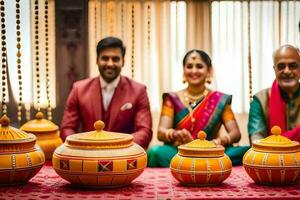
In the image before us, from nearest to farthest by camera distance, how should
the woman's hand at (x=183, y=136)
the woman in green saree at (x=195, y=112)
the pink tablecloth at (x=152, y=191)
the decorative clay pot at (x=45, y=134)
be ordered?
the pink tablecloth at (x=152, y=191) < the decorative clay pot at (x=45, y=134) < the woman's hand at (x=183, y=136) < the woman in green saree at (x=195, y=112)

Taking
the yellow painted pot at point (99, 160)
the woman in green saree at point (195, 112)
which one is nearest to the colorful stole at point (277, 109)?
the woman in green saree at point (195, 112)

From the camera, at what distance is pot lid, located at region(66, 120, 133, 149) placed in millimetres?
2145

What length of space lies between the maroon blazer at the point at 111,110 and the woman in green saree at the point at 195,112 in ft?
0.42

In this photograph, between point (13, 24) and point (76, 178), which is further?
point (13, 24)

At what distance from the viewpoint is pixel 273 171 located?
7.04 ft

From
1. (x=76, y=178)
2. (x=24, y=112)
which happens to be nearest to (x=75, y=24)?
(x=24, y=112)

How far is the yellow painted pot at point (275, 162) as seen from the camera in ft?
7.06

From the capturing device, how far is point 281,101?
3.20 meters

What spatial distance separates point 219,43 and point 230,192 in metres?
3.35

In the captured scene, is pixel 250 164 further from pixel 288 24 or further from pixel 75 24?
pixel 288 24

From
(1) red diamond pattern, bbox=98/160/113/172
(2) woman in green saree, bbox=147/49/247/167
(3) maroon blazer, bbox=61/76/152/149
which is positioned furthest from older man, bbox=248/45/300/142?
(1) red diamond pattern, bbox=98/160/113/172

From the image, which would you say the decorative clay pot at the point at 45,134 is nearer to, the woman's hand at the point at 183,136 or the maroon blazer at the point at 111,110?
the maroon blazer at the point at 111,110

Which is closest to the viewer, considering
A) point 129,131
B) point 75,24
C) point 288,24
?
point 129,131

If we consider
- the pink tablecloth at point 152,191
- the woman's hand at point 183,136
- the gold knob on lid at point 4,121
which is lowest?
the pink tablecloth at point 152,191
